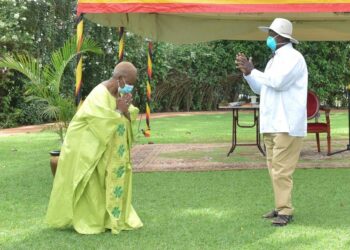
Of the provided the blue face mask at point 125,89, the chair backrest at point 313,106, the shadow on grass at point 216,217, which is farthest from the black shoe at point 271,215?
the chair backrest at point 313,106

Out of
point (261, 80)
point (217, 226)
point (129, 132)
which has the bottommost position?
point (217, 226)

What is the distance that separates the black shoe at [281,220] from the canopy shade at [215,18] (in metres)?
2.82

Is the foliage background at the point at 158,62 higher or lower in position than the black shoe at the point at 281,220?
higher

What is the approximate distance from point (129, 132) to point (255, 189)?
228 cm

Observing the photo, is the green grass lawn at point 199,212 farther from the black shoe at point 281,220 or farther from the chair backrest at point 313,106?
the chair backrest at point 313,106

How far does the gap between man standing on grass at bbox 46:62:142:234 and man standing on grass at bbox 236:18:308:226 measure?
1.29 meters

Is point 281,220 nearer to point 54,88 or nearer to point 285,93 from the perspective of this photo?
point 285,93

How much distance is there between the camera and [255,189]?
23.4 feet

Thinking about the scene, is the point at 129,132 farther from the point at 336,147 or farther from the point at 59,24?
the point at 59,24

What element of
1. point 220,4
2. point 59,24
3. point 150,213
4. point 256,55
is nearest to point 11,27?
point 59,24

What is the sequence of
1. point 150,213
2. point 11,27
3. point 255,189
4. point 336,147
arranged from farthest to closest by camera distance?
point 11,27 < point 336,147 < point 255,189 < point 150,213

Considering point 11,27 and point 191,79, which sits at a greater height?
point 11,27

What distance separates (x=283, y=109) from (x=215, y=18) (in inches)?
204

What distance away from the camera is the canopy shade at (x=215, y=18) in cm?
722
